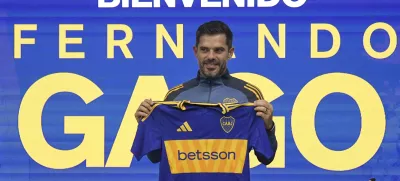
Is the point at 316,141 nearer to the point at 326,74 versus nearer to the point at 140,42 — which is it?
the point at 326,74

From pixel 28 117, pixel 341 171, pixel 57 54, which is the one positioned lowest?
pixel 341 171

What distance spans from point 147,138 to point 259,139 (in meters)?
0.44

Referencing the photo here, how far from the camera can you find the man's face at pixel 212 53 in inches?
128

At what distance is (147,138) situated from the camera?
11.0 feet

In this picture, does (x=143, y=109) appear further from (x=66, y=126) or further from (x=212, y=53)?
(x=66, y=126)

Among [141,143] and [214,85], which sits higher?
[214,85]

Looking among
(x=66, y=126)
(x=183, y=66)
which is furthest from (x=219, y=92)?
(x=66, y=126)

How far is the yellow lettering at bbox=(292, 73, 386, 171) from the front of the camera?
171 inches

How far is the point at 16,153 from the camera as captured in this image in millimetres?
4418

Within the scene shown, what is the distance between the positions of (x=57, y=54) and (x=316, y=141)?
141cm

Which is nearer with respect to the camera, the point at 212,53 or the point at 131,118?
the point at 212,53

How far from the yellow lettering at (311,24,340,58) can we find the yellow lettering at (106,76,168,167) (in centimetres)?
78

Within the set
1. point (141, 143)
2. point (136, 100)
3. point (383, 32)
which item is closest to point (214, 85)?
point (141, 143)

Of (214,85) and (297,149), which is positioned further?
(297,149)
